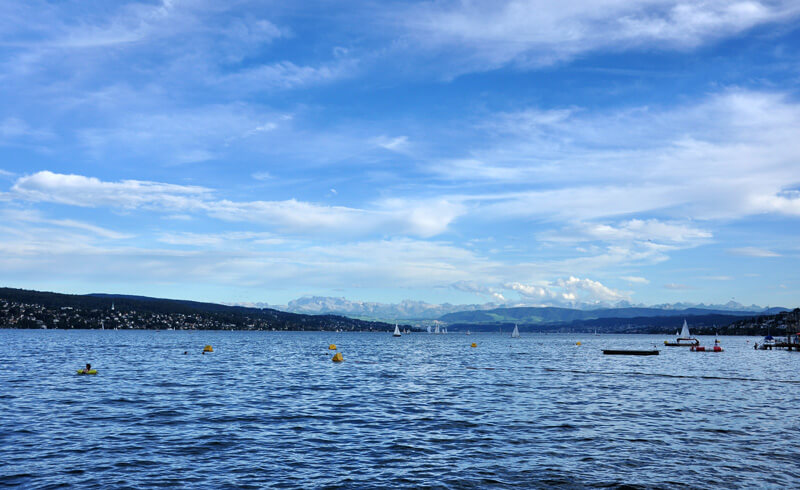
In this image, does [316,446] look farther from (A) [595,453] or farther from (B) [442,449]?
(A) [595,453]

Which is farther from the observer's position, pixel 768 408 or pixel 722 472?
pixel 768 408

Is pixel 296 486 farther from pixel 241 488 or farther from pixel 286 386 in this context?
pixel 286 386

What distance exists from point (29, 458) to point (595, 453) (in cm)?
3080

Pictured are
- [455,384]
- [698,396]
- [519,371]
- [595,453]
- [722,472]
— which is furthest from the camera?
[519,371]

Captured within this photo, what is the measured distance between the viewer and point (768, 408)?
52.3 meters

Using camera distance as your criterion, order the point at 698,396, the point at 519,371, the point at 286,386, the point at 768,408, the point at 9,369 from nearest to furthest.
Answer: the point at 768,408, the point at 698,396, the point at 286,386, the point at 9,369, the point at 519,371

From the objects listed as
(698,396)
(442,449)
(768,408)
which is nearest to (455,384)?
(698,396)

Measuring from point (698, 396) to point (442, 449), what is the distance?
40357 mm

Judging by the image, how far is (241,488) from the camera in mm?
25281

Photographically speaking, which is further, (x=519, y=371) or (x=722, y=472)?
(x=519, y=371)

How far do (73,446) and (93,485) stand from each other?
9433 millimetres

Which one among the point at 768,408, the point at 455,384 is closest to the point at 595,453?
the point at 768,408

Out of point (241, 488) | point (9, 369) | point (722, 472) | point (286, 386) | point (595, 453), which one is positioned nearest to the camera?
point (241, 488)

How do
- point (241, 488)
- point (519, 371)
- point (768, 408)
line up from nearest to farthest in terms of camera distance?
point (241, 488) → point (768, 408) → point (519, 371)
